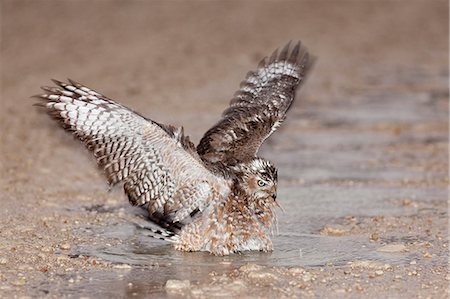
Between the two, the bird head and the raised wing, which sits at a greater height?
the raised wing

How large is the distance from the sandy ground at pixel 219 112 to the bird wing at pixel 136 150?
0.17 meters

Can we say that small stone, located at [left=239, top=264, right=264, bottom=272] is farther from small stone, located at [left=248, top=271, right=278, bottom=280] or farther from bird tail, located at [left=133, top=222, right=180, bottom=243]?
bird tail, located at [left=133, top=222, right=180, bottom=243]

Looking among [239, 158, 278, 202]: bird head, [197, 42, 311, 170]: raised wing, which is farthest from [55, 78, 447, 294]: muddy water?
[197, 42, 311, 170]: raised wing

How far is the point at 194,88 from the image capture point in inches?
546

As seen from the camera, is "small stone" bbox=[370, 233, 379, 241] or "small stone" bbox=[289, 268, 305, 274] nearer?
"small stone" bbox=[289, 268, 305, 274]

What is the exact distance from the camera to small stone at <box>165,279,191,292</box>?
19.3 feet

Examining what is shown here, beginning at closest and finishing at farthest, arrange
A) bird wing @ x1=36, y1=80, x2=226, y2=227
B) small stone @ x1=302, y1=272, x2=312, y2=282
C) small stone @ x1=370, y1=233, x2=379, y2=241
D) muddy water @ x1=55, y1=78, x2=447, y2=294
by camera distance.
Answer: small stone @ x1=302, y1=272, x2=312, y2=282, bird wing @ x1=36, y1=80, x2=226, y2=227, muddy water @ x1=55, y1=78, x2=447, y2=294, small stone @ x1=370, y1=233, x2=379, y2=241

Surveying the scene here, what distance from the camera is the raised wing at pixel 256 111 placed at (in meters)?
7.21

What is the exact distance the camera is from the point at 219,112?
1212 cm

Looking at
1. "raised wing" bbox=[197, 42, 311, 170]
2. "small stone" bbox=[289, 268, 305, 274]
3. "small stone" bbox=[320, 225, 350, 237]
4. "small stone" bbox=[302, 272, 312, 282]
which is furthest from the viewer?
"small stone" bbox=[320, 225, 350, 237]

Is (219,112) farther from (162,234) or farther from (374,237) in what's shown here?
(162,234)

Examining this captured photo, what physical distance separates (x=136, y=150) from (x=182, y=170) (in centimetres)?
31

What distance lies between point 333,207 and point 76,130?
259 centimetres

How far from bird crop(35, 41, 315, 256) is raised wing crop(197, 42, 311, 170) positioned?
0.03 feet
